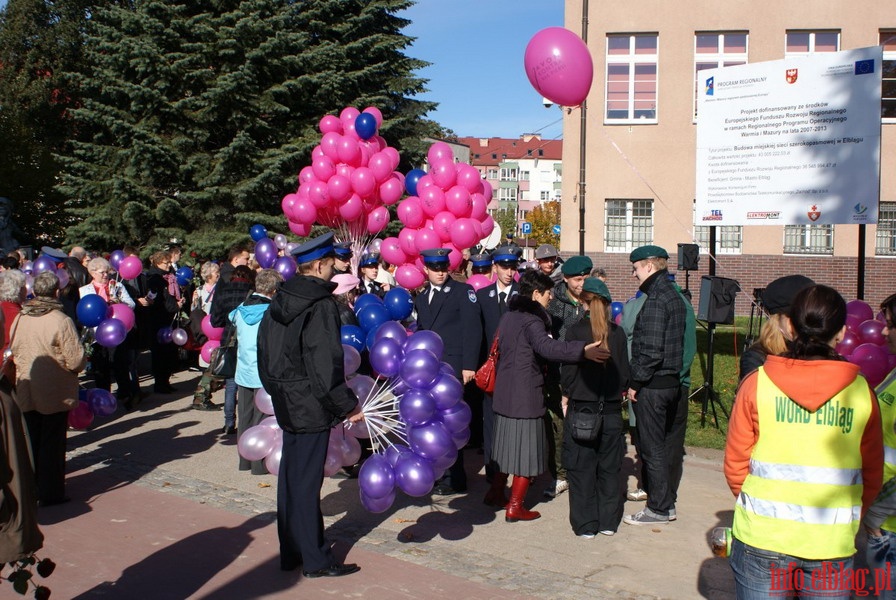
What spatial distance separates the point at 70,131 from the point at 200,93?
8.37 meters

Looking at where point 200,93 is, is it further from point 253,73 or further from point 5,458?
point 5,458

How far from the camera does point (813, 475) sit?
10.1 ft

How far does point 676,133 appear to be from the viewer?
22359 millimetres

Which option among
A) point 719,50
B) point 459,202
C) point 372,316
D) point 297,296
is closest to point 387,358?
point 297,296

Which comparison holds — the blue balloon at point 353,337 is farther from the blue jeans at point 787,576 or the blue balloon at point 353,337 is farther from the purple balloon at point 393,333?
the blue jeans at point 787,576

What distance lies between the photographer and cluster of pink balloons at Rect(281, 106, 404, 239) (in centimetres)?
1247

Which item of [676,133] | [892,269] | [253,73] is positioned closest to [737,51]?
[676,133]

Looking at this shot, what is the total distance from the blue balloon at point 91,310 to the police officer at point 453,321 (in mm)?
3922

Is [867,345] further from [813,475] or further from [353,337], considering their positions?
[353,337]

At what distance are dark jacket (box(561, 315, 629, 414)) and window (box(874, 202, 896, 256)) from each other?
19065 millimetres

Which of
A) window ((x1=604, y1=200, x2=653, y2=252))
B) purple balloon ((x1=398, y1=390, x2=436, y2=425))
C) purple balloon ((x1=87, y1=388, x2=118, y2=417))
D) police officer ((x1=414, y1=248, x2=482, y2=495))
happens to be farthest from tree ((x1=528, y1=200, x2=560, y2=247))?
purple balloon ((x1=398, y1=390, x2=436, y2=425))

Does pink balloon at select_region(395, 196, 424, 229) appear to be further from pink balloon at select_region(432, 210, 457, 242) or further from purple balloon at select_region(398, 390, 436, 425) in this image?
purple balloon at select_region(398, 390, 436, 425)

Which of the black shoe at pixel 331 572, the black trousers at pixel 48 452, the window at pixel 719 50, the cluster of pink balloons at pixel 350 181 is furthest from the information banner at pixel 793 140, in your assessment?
the window at pixel 719 50

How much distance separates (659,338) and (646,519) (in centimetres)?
148
